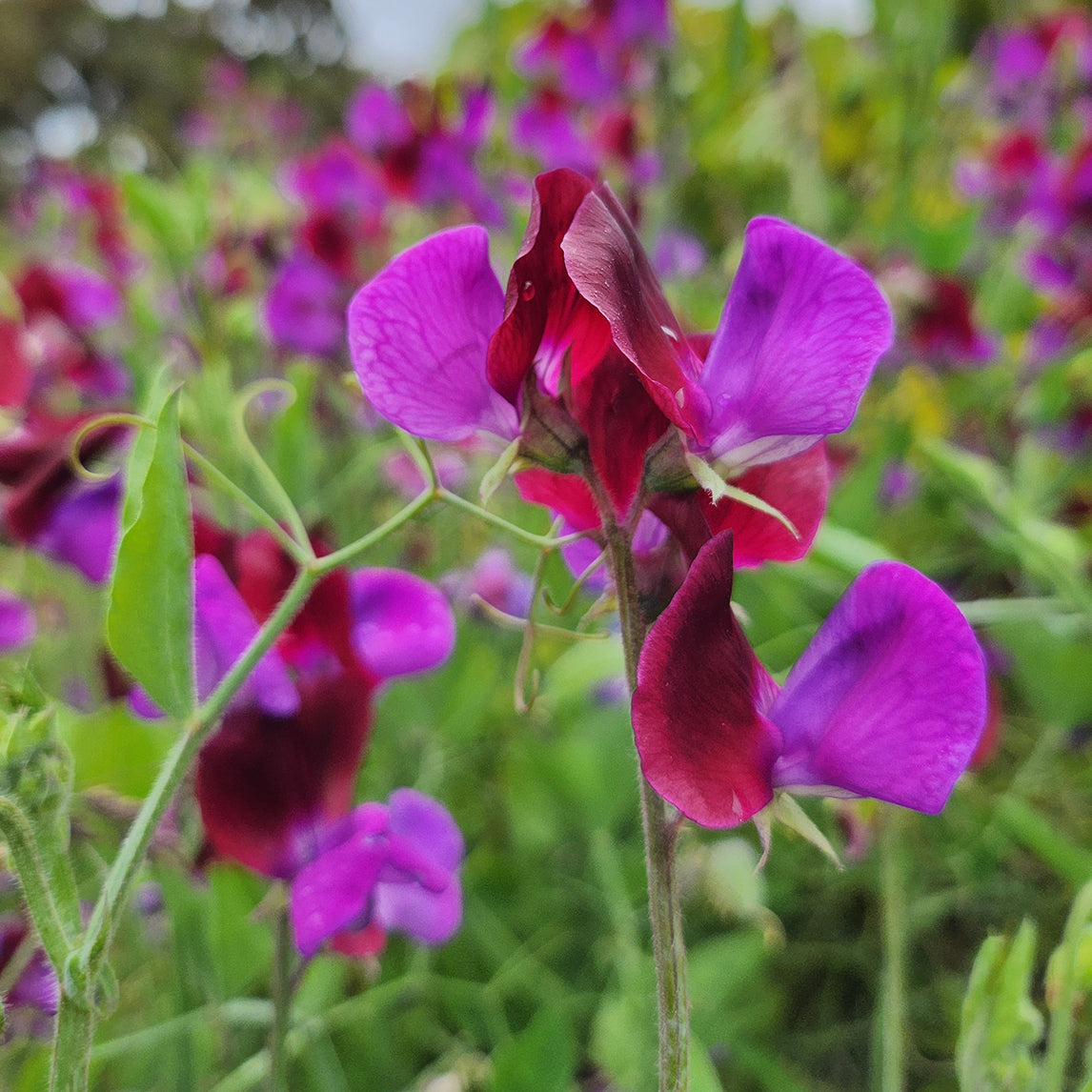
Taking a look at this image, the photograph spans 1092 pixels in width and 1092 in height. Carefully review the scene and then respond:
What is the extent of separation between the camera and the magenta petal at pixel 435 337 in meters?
0.29

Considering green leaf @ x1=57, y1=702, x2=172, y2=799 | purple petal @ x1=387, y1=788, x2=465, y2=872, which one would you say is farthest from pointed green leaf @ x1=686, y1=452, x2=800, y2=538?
green leaf @ x1=57, y1=702, x2=172, y2=799

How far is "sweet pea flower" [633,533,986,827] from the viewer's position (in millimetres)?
252

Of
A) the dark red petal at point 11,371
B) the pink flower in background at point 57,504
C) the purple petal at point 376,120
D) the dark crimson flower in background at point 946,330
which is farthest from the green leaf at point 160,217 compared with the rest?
the dark crimson flower in background at point 946,330

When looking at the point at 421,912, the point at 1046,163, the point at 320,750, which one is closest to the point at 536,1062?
the point at 421,912

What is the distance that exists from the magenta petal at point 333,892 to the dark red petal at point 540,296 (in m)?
0.20

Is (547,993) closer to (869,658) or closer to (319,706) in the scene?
(319,706)

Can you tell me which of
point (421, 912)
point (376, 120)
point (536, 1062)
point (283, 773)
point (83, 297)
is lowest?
point (536, 1062)

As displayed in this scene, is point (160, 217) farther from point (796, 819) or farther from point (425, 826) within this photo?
point (796, 819)

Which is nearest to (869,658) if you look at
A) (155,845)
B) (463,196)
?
(155,845)

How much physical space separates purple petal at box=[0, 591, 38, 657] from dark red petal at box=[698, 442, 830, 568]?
2.00ft

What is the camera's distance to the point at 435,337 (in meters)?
0.30

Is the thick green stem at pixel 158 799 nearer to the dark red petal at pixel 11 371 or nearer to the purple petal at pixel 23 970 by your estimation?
the purple petal at pixel 23 970

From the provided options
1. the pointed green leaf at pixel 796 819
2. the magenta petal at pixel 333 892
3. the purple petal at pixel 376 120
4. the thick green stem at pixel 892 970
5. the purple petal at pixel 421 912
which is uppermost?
the purple petal at pixel 376 120

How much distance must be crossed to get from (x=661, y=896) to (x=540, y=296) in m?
0.18
